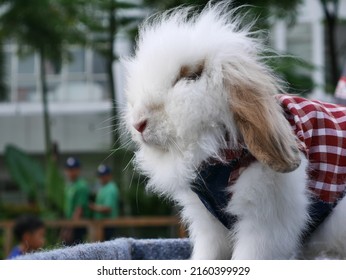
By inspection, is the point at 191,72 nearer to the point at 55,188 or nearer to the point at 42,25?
the point at 55,188

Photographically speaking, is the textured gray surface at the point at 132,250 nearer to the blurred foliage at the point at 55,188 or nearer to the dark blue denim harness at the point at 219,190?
the dark blue denim harness at the point at 219,190

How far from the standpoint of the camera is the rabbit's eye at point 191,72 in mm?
1312

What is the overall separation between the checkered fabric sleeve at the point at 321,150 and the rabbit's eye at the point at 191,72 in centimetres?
16

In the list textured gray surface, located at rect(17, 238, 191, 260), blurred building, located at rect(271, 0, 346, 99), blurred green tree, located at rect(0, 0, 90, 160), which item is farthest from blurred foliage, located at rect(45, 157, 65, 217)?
textured gray surface, located at rect(17, 238, 191, 260)

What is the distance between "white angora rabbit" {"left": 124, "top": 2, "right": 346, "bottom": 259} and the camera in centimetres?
125

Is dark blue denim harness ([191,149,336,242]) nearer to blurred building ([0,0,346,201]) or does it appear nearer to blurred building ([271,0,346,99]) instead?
blurred building ([271,0,346,99])

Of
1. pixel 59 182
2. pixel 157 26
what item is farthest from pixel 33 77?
pixel 157 26

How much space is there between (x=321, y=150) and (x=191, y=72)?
0.30 m

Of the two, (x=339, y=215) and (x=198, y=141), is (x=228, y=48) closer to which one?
(x=198, y=141)

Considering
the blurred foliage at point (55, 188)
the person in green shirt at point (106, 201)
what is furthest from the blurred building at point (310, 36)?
the person in green shirt at point (106, 201)

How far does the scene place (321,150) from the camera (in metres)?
1.34

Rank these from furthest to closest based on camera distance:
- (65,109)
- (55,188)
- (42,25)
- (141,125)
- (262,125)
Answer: (65,109), (42,25), (55,188), (141,125), (262,125)

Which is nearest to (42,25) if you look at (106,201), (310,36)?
(106,201)
